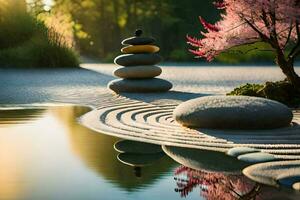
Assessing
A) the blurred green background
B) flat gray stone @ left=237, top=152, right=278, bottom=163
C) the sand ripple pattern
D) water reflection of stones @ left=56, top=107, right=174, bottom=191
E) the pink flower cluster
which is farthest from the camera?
the blurred green background

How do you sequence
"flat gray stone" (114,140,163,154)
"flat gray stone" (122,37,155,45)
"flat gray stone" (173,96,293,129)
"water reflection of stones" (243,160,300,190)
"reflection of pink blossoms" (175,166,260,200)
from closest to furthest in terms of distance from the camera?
"reflection of pink blossoms" (175,166,260,200) → "water reflection of stones" (243,160,300,190) → "flat gray stone" (114,140,163,154) → "flat gray stone" (173,96,293,129) → "flat gray stone" (122,37,155,45)

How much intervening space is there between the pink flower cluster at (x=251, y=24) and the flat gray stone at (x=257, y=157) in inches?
185

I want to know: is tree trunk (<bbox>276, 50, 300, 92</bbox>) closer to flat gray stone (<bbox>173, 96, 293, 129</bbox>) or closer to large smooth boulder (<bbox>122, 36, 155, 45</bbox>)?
flat gray stone (<bbox>173, 96, 293, 129</bbox>)

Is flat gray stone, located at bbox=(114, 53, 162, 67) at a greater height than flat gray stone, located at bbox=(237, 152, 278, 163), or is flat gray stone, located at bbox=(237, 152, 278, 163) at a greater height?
flat gray stone, located at bbox=(114, 53, 162, 67)

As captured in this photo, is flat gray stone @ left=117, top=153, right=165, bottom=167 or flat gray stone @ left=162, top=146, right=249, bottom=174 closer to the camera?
flat gray stone @ left=162, top=146, right=249, bottom=174

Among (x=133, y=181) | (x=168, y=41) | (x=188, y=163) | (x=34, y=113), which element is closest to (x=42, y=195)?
(x=133, y=181)

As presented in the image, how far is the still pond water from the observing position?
15.5 ft

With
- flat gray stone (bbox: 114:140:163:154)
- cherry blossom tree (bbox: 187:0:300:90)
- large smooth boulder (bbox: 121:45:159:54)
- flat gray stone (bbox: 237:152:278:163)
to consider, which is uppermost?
cherry blossom tree (bbox: 187:0:300:90)

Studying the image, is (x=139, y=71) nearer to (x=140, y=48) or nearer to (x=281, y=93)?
(x=140, y=48)

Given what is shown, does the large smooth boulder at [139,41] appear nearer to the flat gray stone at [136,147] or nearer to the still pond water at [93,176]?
the still pond water at [93,176]

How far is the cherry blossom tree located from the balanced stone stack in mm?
3252

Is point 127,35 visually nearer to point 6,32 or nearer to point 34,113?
point 6,32

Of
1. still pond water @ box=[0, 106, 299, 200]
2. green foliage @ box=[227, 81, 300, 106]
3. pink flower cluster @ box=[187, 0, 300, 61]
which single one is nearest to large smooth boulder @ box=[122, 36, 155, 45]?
pink flower cluster @ box=[187, 0, 300, 61]

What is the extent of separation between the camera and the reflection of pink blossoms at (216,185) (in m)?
4.69
